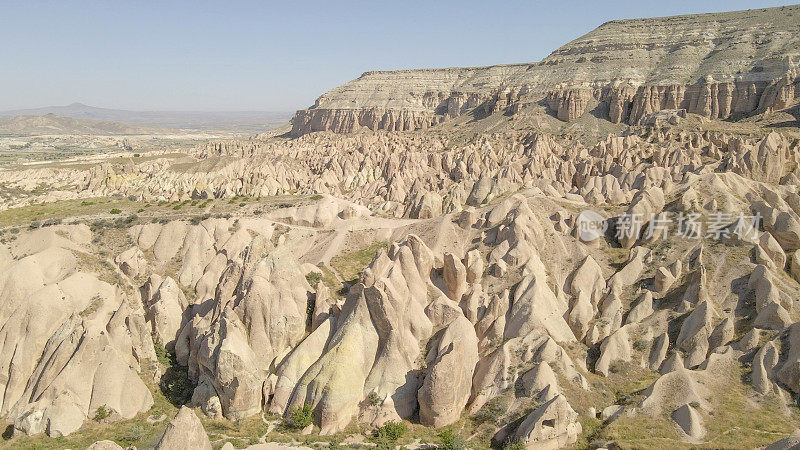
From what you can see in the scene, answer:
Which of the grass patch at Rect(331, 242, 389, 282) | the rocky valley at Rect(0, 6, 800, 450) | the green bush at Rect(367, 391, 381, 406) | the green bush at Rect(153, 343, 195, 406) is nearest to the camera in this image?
the rocky valley at Rect(0, 6, 800, 450)

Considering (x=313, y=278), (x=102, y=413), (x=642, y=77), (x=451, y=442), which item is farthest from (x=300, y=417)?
(x=642, y=77)

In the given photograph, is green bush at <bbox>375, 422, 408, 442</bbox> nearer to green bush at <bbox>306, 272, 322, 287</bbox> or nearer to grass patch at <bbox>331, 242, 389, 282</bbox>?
green bush at <bbox>306, 272, 322, 287</bbox>

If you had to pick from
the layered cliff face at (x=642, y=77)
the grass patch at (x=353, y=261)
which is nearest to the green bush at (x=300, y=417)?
the grass patch at (x=353, y=261)

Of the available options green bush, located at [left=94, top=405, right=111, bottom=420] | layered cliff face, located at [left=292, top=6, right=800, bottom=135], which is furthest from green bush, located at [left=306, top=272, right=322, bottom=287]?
layered cliff face, located at [left=292, top=6, right=800, bottom=135]

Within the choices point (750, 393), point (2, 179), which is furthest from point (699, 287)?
point (2, 179)

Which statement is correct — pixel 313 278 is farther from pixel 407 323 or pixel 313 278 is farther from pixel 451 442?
pixel 451 442

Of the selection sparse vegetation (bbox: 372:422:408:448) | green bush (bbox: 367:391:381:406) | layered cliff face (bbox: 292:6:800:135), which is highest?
layered cliff face (bbox: 292:6:800:135)
